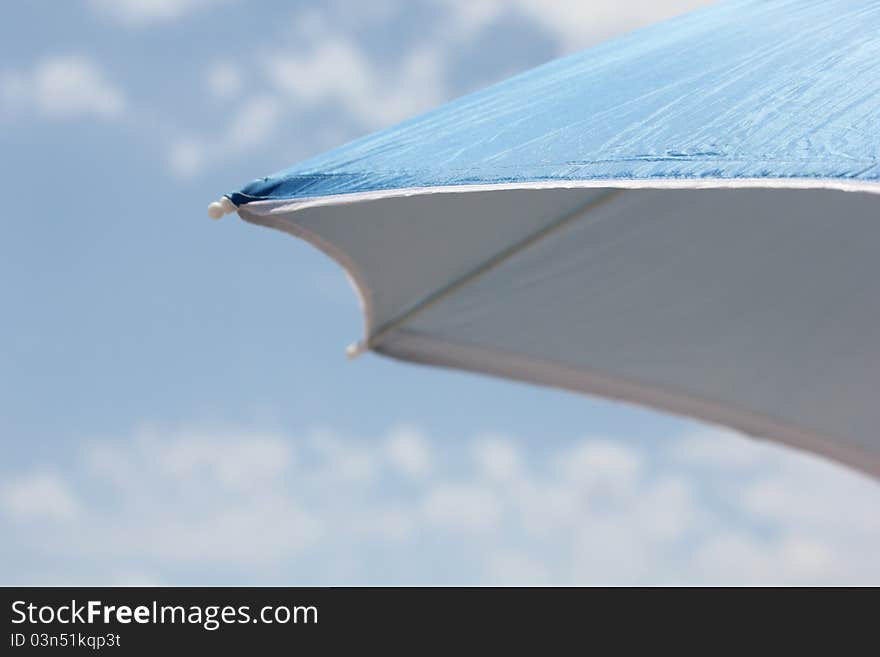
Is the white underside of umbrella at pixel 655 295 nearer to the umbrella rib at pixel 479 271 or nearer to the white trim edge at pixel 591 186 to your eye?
the umbrella rib at pixel 479 271

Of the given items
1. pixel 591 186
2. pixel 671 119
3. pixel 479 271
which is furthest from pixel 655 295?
pixel 591 186

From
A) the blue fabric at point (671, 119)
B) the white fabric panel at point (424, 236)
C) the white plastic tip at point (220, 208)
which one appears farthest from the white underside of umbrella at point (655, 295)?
the white plastic tip at point (220, 208)

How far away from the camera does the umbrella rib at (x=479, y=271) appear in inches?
142

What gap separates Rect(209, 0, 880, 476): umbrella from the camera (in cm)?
235

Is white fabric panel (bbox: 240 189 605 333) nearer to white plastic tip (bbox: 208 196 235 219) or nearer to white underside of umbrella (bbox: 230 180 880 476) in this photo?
white underside of umbrella (bbox: 230 180 880 476)

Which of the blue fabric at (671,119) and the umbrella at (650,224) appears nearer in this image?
the blue fabric at (671,119)

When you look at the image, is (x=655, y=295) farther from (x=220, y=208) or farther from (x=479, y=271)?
(x=220, y=208)

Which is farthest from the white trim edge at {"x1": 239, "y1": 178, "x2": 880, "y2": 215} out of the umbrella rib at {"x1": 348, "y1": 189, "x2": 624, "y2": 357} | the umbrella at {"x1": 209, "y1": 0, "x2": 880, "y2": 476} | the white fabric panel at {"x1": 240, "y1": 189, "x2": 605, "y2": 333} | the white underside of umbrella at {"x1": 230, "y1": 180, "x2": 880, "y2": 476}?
the umbrella rib at {"x1": 348, "y1": 189, "x2": 624, "y2": 357}

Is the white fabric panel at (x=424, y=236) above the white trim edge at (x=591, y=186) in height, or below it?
above

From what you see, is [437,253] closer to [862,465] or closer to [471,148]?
[471,148]

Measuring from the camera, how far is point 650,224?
3668 mm

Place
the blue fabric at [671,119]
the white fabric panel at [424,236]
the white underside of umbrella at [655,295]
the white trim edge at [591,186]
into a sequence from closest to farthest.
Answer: the white trim edge at [591,186] < the blue fabric at [671,119] < the white fabric panel at [424,236] < the white underside of umbrella at [655,295]
